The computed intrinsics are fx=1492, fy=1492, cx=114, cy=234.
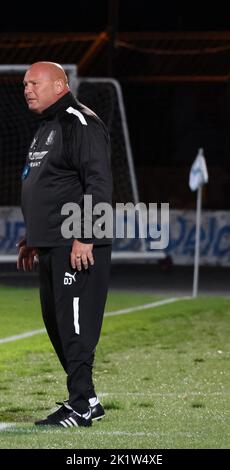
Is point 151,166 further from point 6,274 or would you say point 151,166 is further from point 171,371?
point 171,371

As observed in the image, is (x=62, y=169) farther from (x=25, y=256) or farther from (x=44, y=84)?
(x=25, y=256)

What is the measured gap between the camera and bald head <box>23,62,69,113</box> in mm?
8320

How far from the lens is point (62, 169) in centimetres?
831

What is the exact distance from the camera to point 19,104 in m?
30.4

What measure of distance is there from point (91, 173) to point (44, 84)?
59 cm

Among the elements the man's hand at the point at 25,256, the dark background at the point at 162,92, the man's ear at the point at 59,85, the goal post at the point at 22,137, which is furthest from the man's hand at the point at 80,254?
the dark background at the point at 162,92

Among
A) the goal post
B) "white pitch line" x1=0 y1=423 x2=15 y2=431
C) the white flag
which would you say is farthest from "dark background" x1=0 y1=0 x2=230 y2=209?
"white pitch line" x1=0 y1=423 x2=15 y2=431

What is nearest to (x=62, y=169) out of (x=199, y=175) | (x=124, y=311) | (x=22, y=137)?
(x=124, y=311)

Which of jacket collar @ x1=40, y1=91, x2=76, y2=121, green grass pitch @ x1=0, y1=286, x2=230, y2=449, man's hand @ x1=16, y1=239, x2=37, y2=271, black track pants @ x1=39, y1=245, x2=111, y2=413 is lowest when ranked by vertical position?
green grass pitch @ x1=0, y1=286, x2=230, y2=449

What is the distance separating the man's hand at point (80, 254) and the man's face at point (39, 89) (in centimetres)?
82

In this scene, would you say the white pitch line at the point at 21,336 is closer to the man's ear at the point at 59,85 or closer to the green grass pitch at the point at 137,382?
the green grass pitch at the point at 137,382

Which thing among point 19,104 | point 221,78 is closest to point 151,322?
point 19,104

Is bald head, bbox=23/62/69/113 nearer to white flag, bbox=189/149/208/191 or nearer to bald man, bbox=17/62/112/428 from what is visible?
bald man, bbox=17/62/112/428

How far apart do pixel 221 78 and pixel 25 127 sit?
25.5 ft
